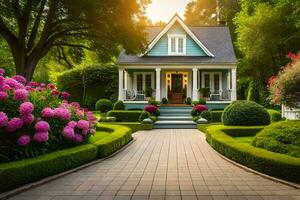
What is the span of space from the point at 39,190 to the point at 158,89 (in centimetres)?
2136

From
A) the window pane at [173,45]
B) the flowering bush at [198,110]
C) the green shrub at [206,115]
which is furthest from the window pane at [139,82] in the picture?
the green shrub at [206,115]

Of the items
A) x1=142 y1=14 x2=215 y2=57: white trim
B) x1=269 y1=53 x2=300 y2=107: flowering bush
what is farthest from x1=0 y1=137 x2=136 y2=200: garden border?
x1=142 y1=14 x2=215 y2=57: white trim

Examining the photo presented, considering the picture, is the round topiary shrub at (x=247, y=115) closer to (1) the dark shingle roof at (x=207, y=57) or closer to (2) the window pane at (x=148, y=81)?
(1) the dark shingle roof at (x=207, y=57)

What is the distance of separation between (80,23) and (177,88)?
1459 cm

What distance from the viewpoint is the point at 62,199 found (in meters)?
6.49

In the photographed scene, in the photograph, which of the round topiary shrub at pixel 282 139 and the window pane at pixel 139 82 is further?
the window pane at pixel 139 82

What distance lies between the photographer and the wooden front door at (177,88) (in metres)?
30.8

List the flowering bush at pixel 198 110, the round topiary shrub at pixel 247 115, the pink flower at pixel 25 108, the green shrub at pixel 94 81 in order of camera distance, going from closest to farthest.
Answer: the pink flower at pixel 25 108 < the round topiary shrub at pixel 247 115 < the flowering bush at pixel 198 110 < the green shrub at pixel 94 81

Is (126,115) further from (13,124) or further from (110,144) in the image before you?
(13,124)

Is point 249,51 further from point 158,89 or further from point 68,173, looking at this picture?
point 68,173

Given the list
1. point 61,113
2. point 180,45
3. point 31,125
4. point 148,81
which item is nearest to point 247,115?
point 61,113

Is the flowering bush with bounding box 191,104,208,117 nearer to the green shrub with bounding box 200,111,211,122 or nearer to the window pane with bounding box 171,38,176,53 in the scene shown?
the green shrub with bounding box 200,111,211,122

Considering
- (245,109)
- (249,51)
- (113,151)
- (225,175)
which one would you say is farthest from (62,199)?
(249,51)

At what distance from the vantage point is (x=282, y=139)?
990cm
